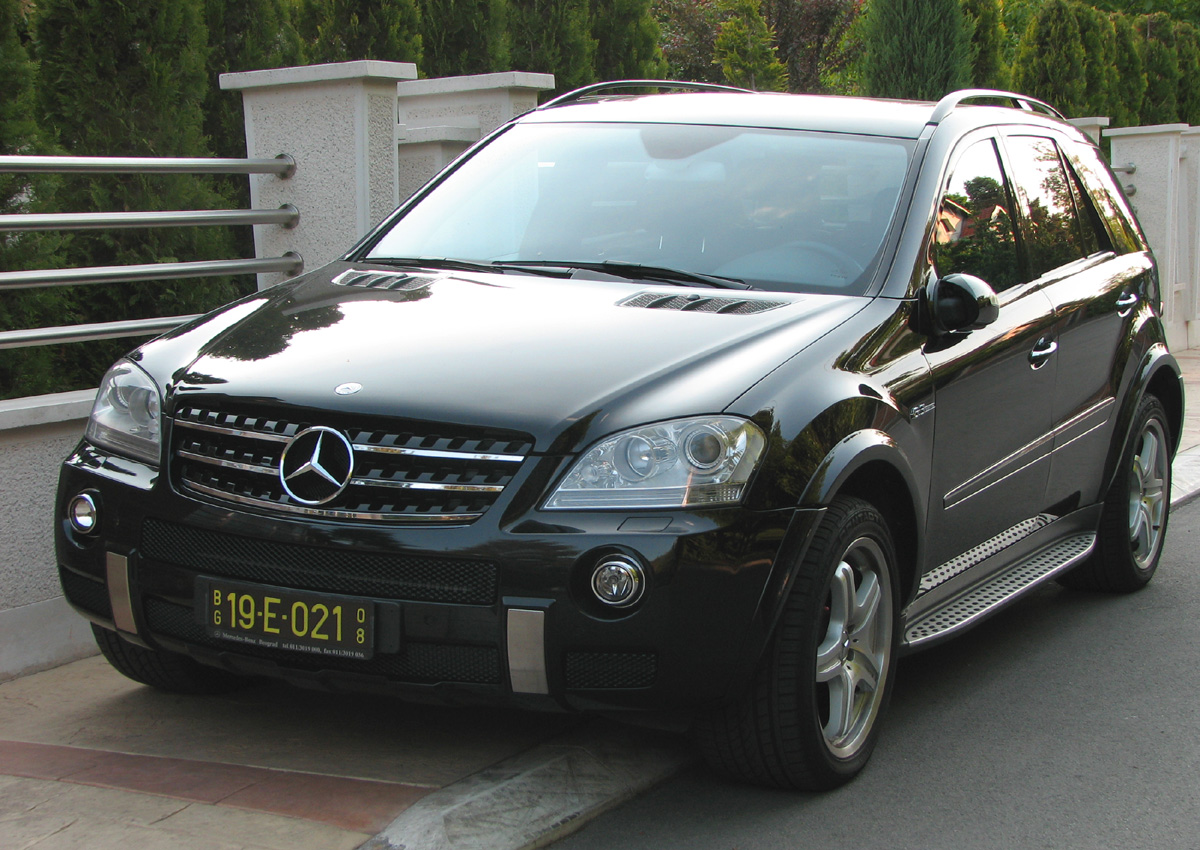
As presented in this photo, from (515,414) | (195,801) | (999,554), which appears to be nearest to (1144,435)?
(999,554)

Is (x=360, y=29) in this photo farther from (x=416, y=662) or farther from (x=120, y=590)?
(x=416, y=662)

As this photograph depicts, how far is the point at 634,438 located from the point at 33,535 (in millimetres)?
2436

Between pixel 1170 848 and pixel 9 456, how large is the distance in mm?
3578

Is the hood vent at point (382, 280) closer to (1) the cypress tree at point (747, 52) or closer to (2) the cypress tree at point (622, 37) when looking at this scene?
(2) the cypress tree at point (622, 37)

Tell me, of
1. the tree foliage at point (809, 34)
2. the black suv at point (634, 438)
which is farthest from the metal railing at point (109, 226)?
the tree foliage at point (809, 34)

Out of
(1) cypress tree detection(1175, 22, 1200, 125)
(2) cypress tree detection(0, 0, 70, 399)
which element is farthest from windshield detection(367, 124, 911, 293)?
(1) cypress tree detection(1175, 22, 1200, 125)

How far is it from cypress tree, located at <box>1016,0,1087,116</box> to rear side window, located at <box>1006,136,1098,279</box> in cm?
1271

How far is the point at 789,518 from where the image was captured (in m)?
3.45

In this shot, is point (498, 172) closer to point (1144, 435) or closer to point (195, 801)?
point (195, 801)

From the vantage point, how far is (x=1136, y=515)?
5.97 metres

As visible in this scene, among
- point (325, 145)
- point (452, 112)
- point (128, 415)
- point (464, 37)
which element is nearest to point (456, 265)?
point (128, 415)

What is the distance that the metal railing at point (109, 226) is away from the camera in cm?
509

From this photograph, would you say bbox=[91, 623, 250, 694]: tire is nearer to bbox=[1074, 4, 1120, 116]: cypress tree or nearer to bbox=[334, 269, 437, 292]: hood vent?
bbox=[334, 269, 437, 292]: hood vent

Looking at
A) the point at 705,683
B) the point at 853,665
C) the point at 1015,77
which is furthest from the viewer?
the point at 1015,77
